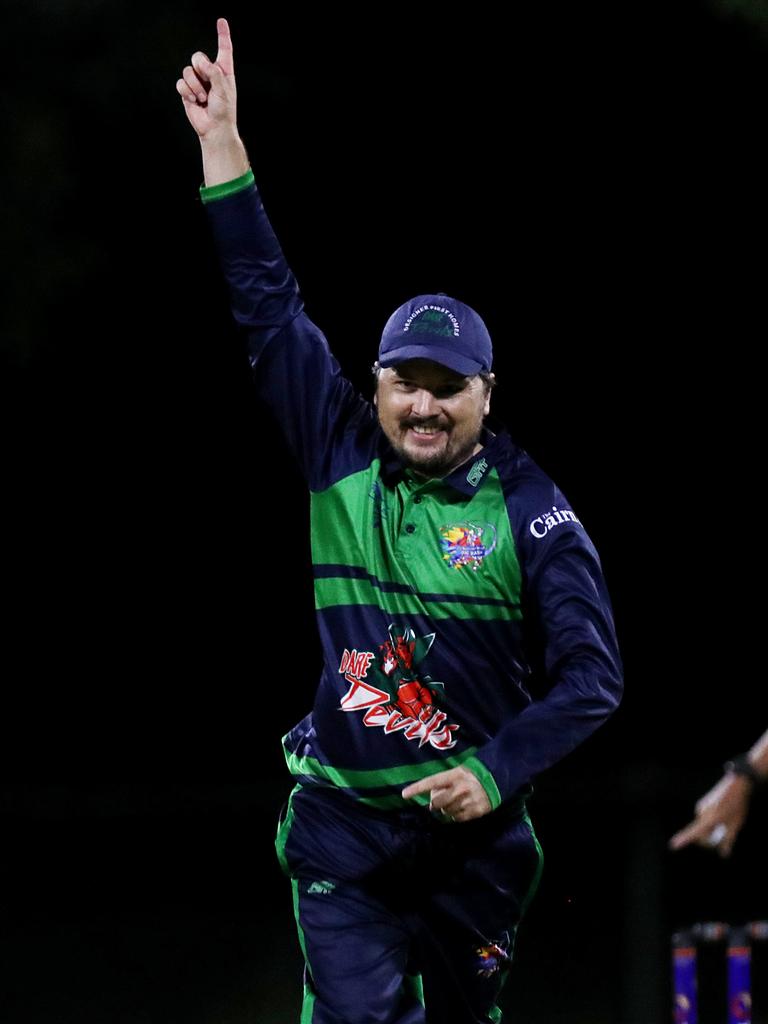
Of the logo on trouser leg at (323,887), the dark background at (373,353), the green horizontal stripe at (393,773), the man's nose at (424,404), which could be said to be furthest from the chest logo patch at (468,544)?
the dark background at (373,353)

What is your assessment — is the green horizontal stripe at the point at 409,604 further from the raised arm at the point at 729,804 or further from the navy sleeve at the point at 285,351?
the raised arm at the point at 729,804

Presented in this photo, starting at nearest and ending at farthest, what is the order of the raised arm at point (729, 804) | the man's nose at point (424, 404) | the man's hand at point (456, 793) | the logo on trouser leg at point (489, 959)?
the raised arm at point (729, 804) < the man's hand at point (456, 793) < the man's nose at point (424, 404) < the logo on trouser leg at point (489, 959)

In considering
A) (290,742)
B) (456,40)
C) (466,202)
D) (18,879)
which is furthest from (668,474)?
(290,742)

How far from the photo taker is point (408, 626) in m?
4.51

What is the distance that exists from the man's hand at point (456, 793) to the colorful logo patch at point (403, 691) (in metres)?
0.40

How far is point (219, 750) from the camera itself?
1049cm

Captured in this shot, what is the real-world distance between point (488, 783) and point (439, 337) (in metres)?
1.05

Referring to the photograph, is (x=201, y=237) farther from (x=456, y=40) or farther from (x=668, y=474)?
(x=668, y=474)

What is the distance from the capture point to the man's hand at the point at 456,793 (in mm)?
4039

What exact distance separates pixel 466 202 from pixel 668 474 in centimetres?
194

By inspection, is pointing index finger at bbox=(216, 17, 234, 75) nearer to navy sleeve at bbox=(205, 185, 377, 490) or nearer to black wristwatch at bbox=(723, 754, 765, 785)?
navy sleeve at bbox=(205, 185, 377, 490)

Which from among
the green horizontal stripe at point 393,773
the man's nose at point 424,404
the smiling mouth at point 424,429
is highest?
the man's nose at point 424,404

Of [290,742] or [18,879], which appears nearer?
[290,742]

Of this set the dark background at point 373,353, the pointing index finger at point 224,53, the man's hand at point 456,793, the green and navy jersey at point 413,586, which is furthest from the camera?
the dark background at point 373,353
